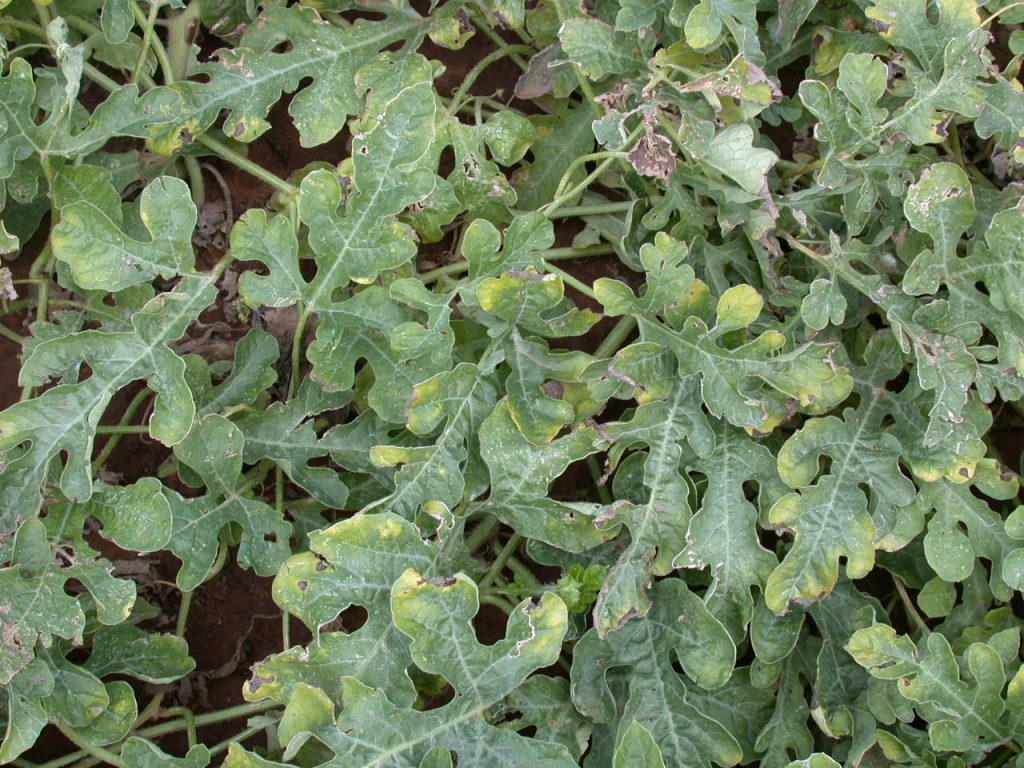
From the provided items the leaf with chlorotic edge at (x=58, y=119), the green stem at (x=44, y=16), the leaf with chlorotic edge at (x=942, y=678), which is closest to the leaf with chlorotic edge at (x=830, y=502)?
the leaf with chlorotic edge at (x=942, y=678)

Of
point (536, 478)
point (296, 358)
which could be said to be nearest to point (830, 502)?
point (536, 478)

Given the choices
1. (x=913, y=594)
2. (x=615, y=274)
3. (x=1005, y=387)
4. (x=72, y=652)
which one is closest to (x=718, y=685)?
(x=913, y=594)

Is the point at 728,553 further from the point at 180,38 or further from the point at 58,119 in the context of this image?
the point at 180,38

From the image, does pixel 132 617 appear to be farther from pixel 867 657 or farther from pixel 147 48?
pixel 867 657

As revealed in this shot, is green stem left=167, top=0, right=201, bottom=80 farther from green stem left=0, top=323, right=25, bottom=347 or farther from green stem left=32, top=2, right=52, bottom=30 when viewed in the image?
green stem left=0, top=323, right=25, bottom=347

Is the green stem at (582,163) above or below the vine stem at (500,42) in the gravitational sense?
below

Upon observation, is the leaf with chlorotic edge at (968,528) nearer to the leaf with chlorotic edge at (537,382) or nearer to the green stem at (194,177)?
the leaf with chlorotic edge at (537,382)
